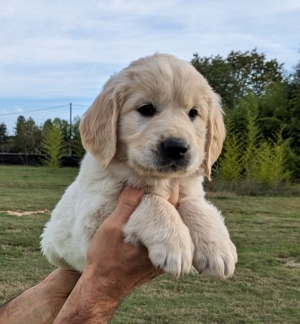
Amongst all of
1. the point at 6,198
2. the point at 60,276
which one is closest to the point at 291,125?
the point at 6,198

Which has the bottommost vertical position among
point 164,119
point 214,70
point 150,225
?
point 150,225

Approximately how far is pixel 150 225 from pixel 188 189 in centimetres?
51

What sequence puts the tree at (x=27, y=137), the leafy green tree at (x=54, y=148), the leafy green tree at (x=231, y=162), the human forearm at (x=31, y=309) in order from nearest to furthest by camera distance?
the human forearm at (x=31, y=309), the leafy green tree at (x=231, y=162), the leafy green tree at (x=54, y=148), the tree at (x=27, y=137)

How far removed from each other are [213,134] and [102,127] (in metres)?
0.74

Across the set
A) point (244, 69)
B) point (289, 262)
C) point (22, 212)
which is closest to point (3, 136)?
point (244, 69)

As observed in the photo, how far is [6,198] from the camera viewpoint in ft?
46.5

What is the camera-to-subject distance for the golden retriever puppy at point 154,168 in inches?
Answer: 94.2

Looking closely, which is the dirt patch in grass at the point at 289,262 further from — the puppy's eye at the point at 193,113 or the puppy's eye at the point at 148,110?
the puppy's eye at the point at 148,110

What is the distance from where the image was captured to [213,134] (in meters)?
3.09

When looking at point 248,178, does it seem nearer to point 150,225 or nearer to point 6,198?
point 6,198

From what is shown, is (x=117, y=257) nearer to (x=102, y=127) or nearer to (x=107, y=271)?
(x=107, y=271)

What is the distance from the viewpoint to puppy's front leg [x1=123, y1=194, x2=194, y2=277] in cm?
225

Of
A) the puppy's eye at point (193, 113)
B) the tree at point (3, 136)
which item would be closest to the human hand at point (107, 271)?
the puppy's eye at point (193, 113)

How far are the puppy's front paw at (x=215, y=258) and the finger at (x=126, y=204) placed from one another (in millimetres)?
400
